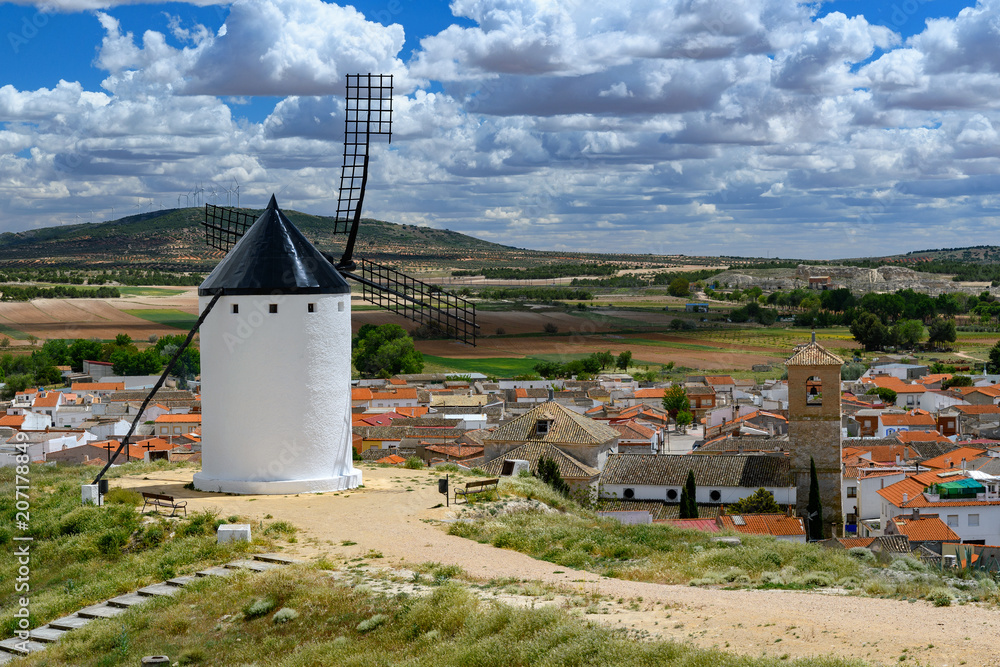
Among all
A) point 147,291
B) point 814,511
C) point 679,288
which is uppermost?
point 147,291

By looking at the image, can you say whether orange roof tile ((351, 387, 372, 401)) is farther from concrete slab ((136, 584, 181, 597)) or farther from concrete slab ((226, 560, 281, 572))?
concrete slab ((136, 584, 181, 597))

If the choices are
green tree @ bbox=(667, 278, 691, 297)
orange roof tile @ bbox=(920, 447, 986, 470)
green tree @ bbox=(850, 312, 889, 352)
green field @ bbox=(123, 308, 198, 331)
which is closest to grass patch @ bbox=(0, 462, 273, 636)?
orange roof tile @ bbox=(920, 447, 986, 470)

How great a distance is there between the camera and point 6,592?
1420cm

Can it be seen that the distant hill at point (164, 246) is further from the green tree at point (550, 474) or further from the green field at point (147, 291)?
the green tree at point (550, 474)

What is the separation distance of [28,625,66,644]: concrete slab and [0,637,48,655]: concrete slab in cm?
8

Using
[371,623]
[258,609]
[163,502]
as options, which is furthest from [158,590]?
[163,502]

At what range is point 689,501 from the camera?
32844 millimetres

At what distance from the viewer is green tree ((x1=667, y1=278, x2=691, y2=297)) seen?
541 ft

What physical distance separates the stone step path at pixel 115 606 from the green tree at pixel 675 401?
53.8m

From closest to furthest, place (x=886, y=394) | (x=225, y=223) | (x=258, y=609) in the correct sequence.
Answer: (x=258, y=609), (x=225, y=223), (x=886, y=394)

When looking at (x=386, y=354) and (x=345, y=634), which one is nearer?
(x=345, y=634)

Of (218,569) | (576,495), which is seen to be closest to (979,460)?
(576,495)

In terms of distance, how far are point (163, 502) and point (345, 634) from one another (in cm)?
699

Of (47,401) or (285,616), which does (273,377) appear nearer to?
(285,616)
